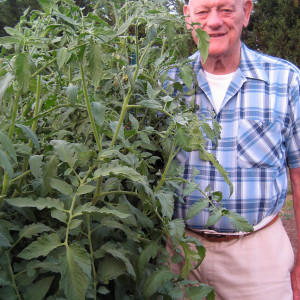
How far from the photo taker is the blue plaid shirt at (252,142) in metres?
1.96

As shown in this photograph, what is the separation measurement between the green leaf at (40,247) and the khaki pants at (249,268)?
1.14 m

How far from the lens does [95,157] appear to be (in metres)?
1.07

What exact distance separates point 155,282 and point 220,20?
1.43 metres

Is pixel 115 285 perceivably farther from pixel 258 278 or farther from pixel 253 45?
pixel 253 45

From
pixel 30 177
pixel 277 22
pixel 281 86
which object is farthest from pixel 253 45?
pixel 30 177

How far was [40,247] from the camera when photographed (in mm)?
871

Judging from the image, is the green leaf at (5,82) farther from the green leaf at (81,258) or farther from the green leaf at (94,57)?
the green leaf at (81,258)

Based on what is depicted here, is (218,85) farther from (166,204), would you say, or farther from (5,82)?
(5,82)

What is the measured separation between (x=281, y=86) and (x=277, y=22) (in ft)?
22.8

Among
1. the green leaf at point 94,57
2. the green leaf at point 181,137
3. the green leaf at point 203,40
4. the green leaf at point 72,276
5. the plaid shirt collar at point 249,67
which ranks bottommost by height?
the green leaf at point 72,276

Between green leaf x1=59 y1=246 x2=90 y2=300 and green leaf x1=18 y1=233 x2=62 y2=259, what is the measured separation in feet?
0.13

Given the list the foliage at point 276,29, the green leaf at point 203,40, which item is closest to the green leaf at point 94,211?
the green leaf at point 203,40

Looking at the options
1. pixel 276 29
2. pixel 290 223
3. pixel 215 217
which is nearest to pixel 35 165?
pixel 215 217

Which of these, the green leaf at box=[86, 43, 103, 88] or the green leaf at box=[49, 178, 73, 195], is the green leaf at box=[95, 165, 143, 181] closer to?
the green leaf at box=[49, 178, 73, 195]
